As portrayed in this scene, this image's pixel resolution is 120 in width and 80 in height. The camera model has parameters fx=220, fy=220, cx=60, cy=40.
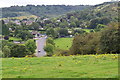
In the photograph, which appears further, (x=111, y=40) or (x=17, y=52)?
(x=17, y=52)

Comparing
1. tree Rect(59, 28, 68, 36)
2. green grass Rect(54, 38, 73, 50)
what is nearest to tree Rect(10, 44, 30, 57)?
green grass Rect(54, 38, 73, 50)

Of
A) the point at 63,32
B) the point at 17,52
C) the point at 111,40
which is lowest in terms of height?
the point at 63,32

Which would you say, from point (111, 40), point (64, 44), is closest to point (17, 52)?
point (111, 40)

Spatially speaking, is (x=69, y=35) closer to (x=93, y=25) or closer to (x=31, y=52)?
(x=93, y=25)

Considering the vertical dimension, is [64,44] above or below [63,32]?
below

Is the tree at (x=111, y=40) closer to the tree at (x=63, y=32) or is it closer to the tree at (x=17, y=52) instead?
the tree at (x=17, y=52)

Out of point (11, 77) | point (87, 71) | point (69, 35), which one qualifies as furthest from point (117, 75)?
point (69, 35)

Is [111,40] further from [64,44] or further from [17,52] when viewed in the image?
[64,44]

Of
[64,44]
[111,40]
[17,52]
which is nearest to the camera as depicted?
[111,40]

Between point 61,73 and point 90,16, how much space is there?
7488 inches

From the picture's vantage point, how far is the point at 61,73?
11703mm

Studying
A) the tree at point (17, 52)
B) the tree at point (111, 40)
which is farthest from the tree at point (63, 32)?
the tree at point (111, 40)

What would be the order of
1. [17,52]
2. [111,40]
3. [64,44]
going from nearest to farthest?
1. [111,40]
2. [17,52]
3. [64,44]

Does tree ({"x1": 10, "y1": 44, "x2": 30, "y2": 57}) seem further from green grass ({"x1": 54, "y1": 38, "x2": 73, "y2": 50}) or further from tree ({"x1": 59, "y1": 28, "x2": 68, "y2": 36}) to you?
tree ({"x1": 59, "y1": 28, "x2": 68, "y2": 36})
